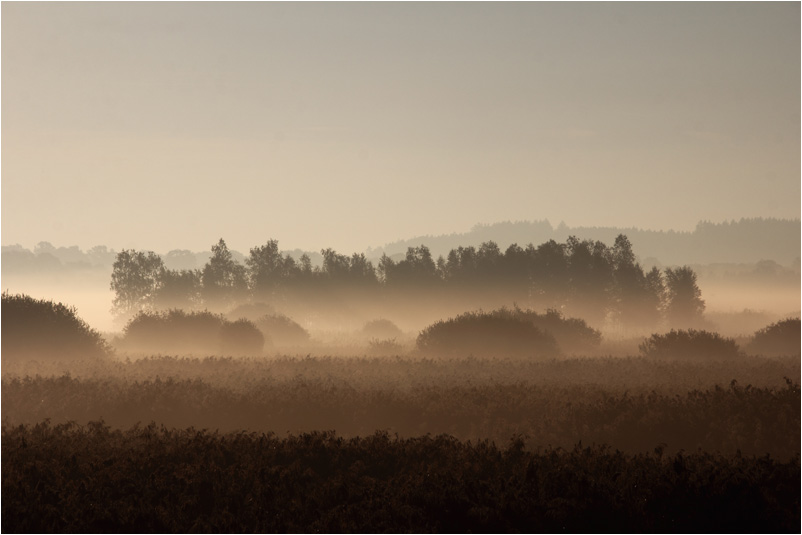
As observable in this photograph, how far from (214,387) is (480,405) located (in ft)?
24.3

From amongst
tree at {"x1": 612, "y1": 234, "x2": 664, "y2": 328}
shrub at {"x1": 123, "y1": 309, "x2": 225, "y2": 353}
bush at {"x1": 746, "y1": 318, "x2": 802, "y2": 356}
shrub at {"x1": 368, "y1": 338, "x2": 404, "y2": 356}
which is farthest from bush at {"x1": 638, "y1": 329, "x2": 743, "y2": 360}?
→ tree at {"x1": 612, "y1": 234, "x2": 664, "y2": 328}

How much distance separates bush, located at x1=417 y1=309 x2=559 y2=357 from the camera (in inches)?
1503

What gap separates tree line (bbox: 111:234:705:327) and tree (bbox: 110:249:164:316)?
0.11 m

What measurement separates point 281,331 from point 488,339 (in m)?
20.5

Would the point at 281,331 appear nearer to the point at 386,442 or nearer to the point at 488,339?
the point at 488,339

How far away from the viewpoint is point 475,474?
1143cm

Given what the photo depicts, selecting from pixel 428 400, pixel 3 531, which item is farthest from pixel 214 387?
pixel 3 531

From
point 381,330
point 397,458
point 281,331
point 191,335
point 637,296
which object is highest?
point 637,296

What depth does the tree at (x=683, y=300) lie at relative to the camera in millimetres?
73875

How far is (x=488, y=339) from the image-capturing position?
127ft

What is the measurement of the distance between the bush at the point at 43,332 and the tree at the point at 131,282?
4664 centimetres

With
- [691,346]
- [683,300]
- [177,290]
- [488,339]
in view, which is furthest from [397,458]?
[683,300]

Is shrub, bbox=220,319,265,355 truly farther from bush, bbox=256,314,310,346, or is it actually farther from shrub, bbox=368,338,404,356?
bush, bbox=256,314,310,346

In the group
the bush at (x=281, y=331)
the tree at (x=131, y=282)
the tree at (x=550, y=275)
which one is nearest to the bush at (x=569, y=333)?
the bush at (x=281, y=331)
